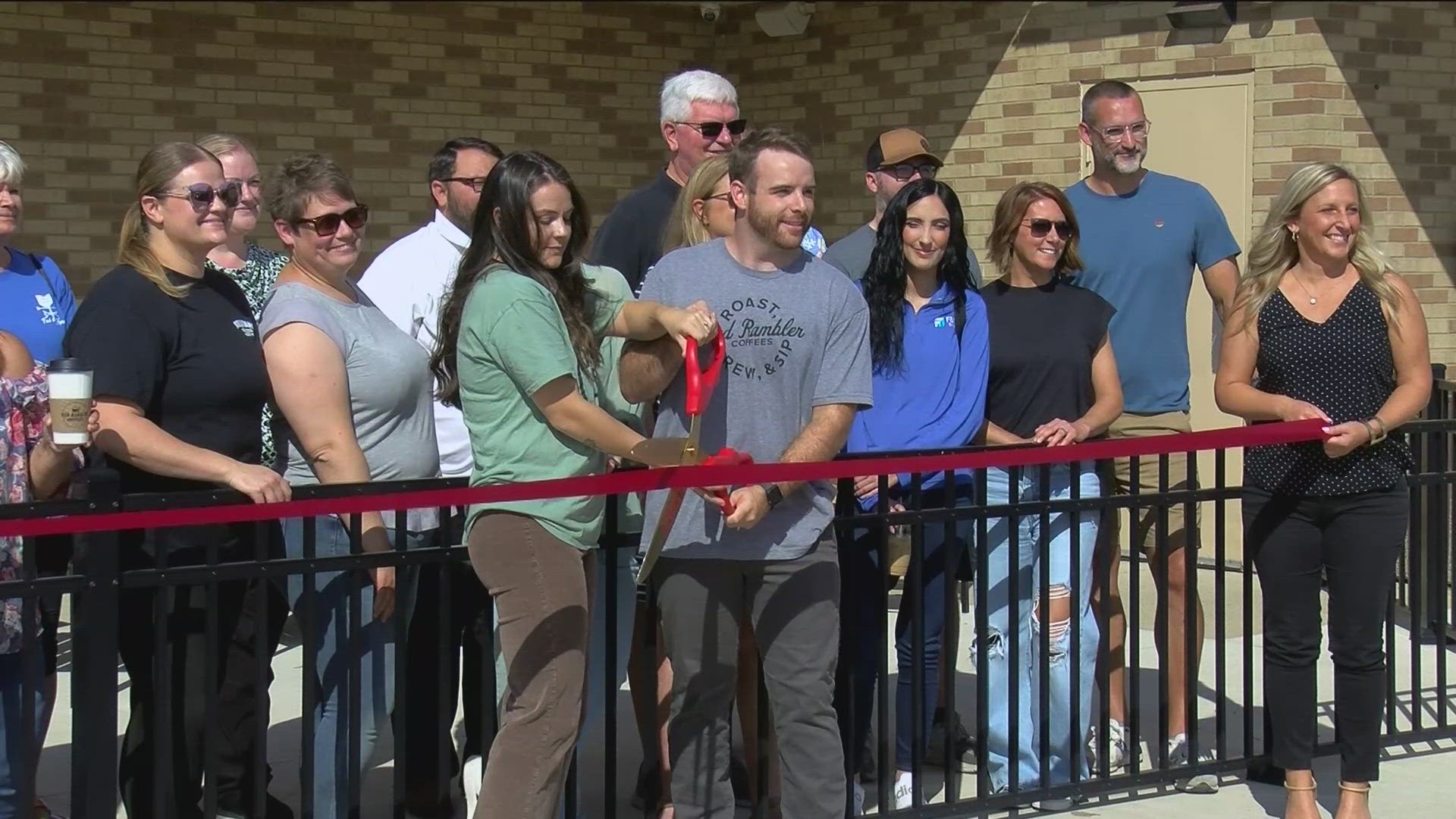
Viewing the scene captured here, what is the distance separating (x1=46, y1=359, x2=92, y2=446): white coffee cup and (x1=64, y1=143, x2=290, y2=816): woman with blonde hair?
33 cm

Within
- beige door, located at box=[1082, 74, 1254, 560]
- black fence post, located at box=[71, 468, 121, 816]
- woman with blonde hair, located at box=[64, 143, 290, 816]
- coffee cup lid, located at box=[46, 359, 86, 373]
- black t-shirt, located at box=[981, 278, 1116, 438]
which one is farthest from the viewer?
beige door, located at box=[1082, 74, 1254, 560]

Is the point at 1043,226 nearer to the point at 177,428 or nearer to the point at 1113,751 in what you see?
the point at 1113,751

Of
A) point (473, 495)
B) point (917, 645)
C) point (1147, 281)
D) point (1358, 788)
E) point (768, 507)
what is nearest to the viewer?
point (473, 495)

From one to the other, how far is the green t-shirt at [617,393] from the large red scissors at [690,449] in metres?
0.32

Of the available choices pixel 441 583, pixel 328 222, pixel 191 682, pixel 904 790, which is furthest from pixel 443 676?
pixel 904 790

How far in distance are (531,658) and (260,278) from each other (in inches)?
84.7

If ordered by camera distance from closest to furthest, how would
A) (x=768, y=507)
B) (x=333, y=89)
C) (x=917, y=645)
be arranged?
(x=768, y=507), (x=917, y=645), (x=333, y=89)

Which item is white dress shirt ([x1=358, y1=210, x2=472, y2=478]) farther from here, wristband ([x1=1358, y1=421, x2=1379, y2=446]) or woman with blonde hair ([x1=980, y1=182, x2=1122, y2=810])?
wristband ([x1=1358, y1=421, x2=1379, y2=446])

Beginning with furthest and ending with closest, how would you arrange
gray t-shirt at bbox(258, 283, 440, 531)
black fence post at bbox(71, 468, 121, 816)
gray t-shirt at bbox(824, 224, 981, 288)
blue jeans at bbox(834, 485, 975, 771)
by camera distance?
gray t-shirt at bbox(824, 224, 981, 288) < blue jeans at bbox(834, 485, 975, 771) < gray t-shirt at bbox(258, 283, 440, 531) < black fence post at bbox(71, 468, 121, 816)

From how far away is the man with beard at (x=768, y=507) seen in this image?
161 inches

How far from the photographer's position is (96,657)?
372cm

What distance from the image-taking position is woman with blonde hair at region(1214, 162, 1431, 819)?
4809 millimetres

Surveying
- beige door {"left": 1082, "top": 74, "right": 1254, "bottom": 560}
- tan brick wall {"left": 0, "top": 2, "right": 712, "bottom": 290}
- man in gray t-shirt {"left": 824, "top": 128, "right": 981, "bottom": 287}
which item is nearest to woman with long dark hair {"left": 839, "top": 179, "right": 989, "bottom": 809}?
man in gray t-shirt {"left": 824, "top": 128, "right": 981, "bottom": 287}

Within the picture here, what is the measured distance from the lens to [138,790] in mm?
4320
